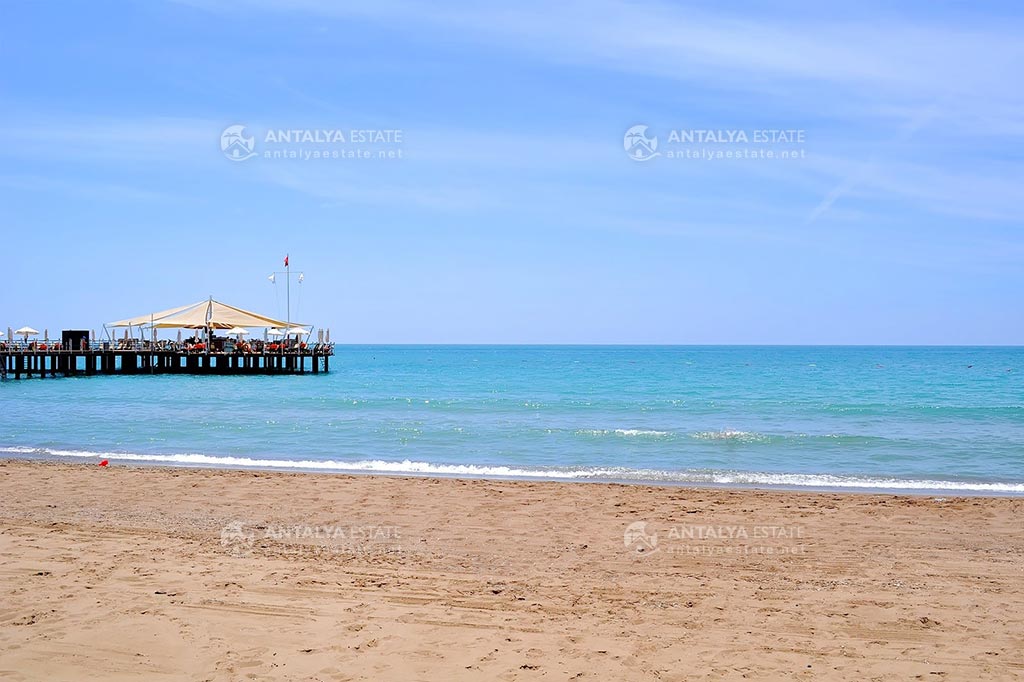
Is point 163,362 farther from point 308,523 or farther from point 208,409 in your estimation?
point 308,523

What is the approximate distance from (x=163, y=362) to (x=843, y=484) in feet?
148

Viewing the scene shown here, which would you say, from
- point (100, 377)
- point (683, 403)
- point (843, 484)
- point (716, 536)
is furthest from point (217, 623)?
point (100, 377)

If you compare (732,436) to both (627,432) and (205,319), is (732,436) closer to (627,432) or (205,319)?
(627,432)

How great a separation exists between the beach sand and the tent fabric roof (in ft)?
114

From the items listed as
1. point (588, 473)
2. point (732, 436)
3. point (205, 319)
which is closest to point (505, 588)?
point (588, 473)

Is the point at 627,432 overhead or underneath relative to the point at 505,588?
underneath

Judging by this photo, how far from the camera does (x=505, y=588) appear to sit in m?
6.48

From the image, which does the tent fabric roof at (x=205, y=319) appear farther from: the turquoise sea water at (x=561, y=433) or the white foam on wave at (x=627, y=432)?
the white foam on wave at (x=627, y=432)

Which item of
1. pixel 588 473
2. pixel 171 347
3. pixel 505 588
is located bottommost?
pixel 588 473

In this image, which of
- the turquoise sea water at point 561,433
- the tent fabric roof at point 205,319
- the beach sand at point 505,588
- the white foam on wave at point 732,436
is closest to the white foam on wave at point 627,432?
the turquoise sea water at point 561,433

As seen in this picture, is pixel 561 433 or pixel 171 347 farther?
pixel 171 347

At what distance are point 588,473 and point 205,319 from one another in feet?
116

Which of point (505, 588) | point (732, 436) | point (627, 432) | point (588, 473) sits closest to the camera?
point (505, 588)

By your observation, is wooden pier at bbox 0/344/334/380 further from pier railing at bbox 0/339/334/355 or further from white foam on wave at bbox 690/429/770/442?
white foam on wave at bbox 690/429/770/442
